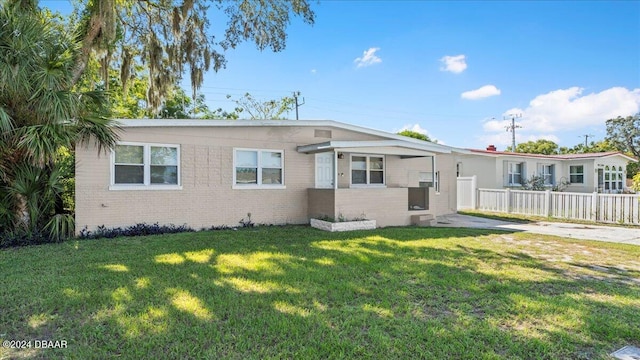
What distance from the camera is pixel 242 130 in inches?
446

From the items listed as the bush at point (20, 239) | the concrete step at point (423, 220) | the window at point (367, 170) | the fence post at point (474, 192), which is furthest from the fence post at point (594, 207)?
the bush at point (20, 239)

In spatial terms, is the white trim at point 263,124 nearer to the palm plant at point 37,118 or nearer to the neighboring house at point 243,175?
the neighboring house at point 243,175

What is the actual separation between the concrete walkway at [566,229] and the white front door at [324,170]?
4444 mm

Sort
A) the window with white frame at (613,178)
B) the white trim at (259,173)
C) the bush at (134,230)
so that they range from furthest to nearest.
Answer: the window with white frame at (613,178), the white trim at (259,173), the bush at (134,230)

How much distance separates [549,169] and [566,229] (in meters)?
14.5

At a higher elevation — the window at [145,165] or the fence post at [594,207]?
the window at [145,165]

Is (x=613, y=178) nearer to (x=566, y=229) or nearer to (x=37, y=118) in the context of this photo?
(x=566, y=229)

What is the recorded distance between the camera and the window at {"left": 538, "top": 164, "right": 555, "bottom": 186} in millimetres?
22844

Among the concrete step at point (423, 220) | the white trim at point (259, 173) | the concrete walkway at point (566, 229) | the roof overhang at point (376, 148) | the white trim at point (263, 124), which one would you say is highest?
the white trim at point (263, 124)

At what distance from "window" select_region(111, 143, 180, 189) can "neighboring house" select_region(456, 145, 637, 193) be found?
1461 centimetres

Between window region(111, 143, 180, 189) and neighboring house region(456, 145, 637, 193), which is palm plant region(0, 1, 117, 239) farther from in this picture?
neighboring house region(456, 145, 637, 193)

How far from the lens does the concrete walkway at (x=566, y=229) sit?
32.6ft

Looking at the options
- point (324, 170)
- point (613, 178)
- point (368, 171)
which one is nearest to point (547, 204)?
point (368, 171)

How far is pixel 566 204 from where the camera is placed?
1407cm
